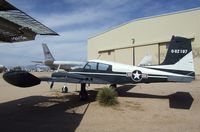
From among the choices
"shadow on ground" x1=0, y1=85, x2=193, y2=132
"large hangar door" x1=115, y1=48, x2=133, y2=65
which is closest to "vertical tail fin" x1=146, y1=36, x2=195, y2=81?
"shadow on ground" x1=0, y1=85, x2=193, y2=132

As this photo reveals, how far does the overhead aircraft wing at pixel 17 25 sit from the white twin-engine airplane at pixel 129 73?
2.35 m

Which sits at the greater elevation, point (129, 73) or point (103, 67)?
point (103, 67)

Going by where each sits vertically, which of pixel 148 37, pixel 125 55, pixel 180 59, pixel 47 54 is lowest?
pixel 180 59

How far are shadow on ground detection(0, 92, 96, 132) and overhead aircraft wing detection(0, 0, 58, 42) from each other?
3872 mm

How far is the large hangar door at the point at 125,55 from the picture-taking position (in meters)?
48.0

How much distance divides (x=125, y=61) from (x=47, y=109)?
3755 cm

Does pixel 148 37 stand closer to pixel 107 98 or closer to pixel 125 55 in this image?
pixel 125 55

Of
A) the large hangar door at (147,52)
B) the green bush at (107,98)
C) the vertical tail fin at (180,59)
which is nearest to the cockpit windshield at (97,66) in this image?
the green bush at (107,98)

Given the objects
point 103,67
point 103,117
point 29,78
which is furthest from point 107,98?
point 29,78

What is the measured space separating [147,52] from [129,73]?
1150 inches

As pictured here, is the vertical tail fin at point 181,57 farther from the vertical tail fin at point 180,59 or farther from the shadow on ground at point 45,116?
the shadow on ground at point 45,116

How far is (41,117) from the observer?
34.6 feet

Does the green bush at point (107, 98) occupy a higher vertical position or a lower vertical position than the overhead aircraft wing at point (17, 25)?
lower

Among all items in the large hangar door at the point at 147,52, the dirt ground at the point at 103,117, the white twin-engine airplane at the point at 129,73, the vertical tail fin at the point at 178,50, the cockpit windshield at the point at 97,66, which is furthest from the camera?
the large hangar door at the point at 147,52
